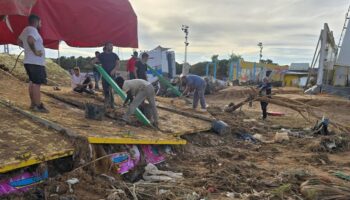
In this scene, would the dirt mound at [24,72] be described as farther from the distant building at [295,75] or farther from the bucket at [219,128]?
the distant building at [295,75]

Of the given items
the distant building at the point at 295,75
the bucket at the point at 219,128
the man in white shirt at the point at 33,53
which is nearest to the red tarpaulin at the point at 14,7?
the man in white shirt at the point at 33,53

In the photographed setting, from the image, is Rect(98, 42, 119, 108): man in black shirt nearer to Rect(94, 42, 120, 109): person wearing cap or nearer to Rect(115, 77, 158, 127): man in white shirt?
Rect(94, 42, 120, 109): person wearing cap

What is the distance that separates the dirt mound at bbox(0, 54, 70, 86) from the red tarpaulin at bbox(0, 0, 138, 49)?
132 inches

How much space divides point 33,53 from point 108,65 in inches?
99.0

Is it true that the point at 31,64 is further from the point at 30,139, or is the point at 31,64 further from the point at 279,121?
the point at 279,121

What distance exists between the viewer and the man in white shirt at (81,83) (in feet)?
33.1

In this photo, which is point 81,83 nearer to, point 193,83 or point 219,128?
point 193,83

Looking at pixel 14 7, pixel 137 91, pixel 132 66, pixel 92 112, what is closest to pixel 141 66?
pixel 132 66

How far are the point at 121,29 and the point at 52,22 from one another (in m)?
1.82

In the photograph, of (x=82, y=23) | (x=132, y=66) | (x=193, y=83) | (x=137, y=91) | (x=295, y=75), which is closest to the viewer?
(x=137, y=91)

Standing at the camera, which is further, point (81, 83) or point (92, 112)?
point (81, 83)

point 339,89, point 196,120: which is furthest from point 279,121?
point 339,89

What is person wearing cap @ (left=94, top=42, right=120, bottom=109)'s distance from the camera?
8156mm

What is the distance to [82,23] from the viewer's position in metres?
7.77
